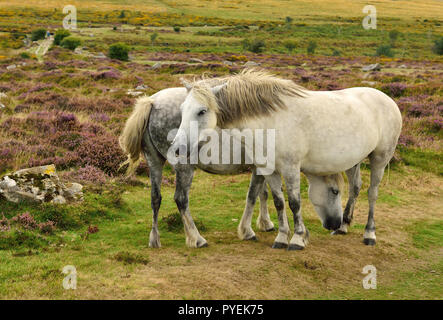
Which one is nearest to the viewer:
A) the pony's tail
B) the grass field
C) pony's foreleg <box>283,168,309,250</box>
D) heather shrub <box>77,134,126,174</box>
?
the grass field

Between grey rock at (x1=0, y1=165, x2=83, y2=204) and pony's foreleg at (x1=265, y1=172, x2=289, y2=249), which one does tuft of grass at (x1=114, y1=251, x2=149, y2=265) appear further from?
grey rock at (x1=0, y1=165, x2=83, y2=204)

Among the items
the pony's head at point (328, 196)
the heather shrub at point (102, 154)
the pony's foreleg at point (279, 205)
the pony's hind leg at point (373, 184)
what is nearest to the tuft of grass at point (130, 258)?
the pony's foreleg at point (279, 205)

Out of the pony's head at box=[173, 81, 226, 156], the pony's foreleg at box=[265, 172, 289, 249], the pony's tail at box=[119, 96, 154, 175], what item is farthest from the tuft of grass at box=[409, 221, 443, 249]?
the pony's tail at box=[119, 96, 154, 175]

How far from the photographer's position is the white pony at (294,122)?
6.10 m

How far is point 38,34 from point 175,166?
65812 millimetres

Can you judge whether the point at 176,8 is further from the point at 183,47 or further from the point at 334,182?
the point at 334,182

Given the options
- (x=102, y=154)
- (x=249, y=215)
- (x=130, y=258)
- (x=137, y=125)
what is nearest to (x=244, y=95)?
(x=137, y=125)

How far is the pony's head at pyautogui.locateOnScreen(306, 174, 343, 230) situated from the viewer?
716 centimetres

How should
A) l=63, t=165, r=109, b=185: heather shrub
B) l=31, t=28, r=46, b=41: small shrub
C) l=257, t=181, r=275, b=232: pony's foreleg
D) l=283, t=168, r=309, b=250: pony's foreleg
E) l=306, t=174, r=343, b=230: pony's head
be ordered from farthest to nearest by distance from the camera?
l=31, t=28, r=46, b=41: small shrub, l=63, t=165, r=109, b=185: heather shrub, l=257, t=181, r=275, b=232: pony's foreleg, l=306, t=174, r=343, b=230: pony's head, l=283, t=168, r=309, b=250: pony's foreleg

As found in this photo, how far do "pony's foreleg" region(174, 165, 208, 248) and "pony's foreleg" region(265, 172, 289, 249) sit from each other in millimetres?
1212

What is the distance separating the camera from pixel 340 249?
6.77 meters

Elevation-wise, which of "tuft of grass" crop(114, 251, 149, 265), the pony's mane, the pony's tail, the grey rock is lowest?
"tuft of grass" crop(114, 251, 149, 265)

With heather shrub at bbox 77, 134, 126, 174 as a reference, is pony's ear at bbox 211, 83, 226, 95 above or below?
above

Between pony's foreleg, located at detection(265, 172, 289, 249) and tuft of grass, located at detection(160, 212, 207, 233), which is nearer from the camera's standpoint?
pony's foreleg, located at detection(265, 172, 289, 249)
